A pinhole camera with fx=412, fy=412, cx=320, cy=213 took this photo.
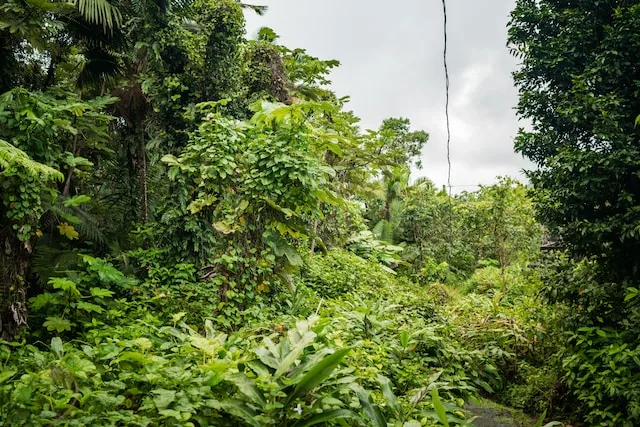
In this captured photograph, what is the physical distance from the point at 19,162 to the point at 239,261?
89.5 inches

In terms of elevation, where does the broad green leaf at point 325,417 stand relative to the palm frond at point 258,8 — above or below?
below

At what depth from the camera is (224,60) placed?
21.4ft

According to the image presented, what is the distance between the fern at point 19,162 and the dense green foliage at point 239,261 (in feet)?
0.08

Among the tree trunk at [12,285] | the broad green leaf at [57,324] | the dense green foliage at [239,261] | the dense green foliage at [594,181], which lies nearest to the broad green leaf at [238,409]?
the dense green foliage at [239,261]

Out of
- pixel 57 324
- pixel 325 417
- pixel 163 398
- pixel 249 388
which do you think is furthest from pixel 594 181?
pixel 57 324

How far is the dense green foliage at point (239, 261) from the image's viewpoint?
88.7 inches

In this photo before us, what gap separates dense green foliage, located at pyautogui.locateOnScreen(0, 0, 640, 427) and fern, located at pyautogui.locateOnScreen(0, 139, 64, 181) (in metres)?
0.02

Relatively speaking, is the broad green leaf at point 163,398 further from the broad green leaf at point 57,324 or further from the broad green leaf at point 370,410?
the broad green leaf at point 57,324

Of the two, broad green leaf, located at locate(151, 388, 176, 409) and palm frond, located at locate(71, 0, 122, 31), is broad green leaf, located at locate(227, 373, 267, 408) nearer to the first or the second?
broad green leaf, located at locate(151, 388, 176, 409)

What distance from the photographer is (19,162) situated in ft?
10.8

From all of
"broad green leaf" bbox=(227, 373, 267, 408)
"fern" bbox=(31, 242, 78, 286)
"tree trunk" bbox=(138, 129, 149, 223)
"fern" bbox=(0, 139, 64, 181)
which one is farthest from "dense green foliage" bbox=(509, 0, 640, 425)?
"tree trunk" bbox=(138, 129, 149, 223)

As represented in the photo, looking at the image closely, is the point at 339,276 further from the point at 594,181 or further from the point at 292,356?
the point at 292,356

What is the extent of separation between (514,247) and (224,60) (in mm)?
7875

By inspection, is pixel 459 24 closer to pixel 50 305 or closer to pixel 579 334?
pixel 579 334
